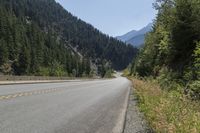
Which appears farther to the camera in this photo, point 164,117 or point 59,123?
point 59,123

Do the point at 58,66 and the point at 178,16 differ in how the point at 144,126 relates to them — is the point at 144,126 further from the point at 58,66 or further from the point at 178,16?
the point at 58,66

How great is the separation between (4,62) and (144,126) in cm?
10354

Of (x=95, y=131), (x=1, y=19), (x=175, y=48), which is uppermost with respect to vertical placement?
(x=1, y=19)

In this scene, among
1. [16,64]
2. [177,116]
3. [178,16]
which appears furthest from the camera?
[16,64]

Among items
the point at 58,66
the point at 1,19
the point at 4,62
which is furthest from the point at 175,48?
the point at 58,66

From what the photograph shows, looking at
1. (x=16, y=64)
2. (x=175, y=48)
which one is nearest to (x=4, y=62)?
(x=16, y=64)

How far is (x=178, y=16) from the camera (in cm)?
2502

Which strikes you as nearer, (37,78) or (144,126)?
(144,126)

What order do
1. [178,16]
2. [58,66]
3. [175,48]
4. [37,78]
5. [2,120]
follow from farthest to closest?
[58,66]
[37,78]
[175,48]
[178,16]
[2,120]

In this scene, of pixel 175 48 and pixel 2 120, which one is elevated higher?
pixel 175 48

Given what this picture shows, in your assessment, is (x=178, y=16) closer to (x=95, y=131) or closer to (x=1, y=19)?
(x=95, y=131)

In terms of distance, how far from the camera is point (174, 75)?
2541 centimetres

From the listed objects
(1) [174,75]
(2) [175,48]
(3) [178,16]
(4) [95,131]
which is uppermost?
(3) [178,16]

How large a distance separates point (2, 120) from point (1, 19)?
12028 centimetres
